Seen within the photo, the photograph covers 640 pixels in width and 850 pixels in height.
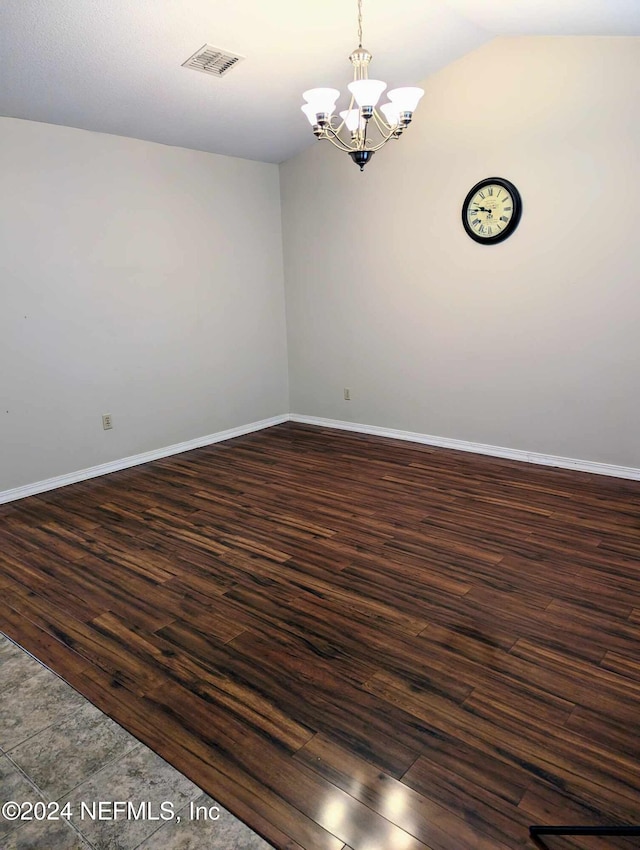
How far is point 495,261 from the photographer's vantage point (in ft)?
14.8

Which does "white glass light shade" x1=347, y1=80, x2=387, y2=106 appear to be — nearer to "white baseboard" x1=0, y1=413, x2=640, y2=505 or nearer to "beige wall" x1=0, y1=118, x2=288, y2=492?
"beige wall" x1=0, y1=118, x2=288, y2=492

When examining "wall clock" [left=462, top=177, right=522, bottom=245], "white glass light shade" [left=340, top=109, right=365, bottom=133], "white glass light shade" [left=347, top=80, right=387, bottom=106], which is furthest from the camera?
"wall clock" [left=462, top=177, right=522, bottom=245]

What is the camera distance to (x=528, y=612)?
258 centimetres

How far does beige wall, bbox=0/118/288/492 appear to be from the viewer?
159 inches

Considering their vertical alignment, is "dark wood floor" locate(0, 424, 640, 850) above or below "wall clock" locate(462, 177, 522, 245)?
below

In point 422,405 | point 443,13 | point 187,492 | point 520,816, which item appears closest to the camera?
point 520,816

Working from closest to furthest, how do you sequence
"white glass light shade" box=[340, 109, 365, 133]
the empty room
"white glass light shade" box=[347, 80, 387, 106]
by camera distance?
the empty room < "white glass light shade" box=[347, 80, 387, 106] < "white glass light shade" box=[340, 109, 365, 133]

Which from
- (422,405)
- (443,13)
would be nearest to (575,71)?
(443,13)

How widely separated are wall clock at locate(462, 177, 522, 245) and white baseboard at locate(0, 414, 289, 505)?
107 inches

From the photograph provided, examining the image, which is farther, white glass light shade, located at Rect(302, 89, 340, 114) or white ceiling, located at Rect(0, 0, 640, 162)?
white ceiling, located at Rect(0, 0, 640, 162)

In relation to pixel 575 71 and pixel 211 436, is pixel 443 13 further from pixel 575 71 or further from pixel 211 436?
pixel 211 436

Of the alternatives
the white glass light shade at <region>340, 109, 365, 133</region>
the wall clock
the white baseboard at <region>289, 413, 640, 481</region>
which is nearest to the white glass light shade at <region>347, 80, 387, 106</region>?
the white glass light shade at <region>340, 109, 365, 133</region>

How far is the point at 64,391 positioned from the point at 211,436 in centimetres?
149

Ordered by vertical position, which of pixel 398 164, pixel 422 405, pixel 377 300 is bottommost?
pixel 422 405
